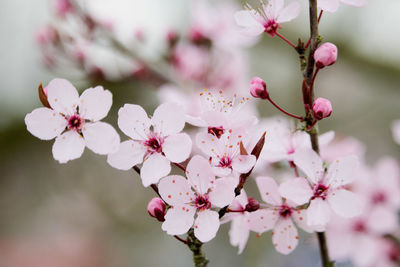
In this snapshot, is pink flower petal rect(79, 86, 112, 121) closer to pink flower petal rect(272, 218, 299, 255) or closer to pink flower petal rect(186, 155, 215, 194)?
pink flower petal rect(186, 155, 215, 194)

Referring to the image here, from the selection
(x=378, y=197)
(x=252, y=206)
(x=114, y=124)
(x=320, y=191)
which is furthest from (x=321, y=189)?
(x=114, y=124)

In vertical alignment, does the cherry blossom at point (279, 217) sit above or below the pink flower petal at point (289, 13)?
below

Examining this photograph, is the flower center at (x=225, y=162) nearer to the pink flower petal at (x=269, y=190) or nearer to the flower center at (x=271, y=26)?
the pink flower petal at (x=269, y=190)

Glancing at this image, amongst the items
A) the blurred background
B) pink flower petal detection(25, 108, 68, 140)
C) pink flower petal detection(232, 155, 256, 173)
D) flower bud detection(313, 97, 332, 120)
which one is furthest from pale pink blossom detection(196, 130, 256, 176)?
the blurred background

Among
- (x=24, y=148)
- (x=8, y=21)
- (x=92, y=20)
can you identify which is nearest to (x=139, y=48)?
(x=92, y=20)

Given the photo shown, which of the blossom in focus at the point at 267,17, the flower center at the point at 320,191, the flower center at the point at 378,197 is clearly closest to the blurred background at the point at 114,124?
the flower center at the point at 378,197
